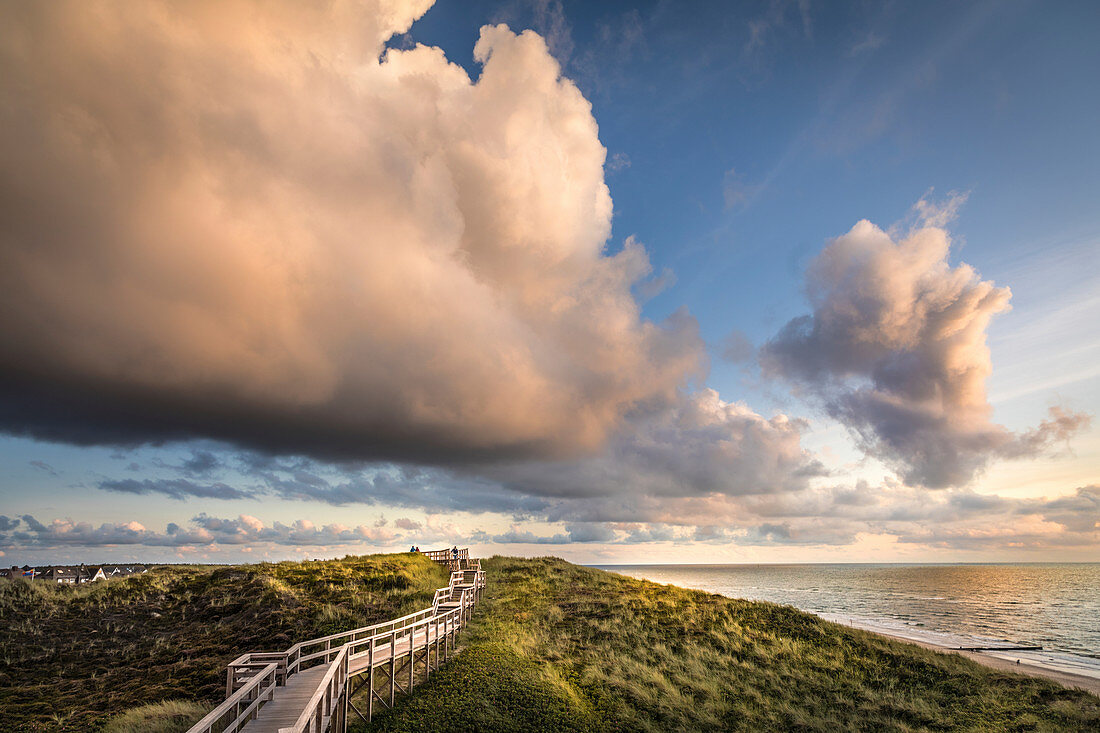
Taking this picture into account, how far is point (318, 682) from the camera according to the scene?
12.8 metres

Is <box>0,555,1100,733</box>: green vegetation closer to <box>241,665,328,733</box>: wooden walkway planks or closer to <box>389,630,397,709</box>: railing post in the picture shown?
<box>389,630,397,709</box>: railing post

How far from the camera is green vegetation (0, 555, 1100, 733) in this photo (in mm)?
15688

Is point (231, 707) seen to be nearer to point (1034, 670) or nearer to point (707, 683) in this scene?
point (707, 683)

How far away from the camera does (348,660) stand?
43.9 ft

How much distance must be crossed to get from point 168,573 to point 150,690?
82.5 feet

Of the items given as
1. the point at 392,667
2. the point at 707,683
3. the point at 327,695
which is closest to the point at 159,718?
the point at 392,667

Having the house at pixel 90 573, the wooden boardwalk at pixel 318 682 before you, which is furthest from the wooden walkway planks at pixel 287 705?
the house at pixel 90 573

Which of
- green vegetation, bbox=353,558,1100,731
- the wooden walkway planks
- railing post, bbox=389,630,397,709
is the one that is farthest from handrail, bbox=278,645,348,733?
railing post, bbox=389,630,397,709

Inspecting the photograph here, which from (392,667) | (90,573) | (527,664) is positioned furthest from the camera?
(90,573)

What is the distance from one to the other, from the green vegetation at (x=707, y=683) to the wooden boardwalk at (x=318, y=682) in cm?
106

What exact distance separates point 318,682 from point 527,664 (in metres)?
8.11

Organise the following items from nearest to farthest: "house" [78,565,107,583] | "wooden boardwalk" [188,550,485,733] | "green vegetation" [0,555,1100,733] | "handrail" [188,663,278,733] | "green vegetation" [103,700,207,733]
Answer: "handrail" [188,663,278,733] < "wooden boardwalk" [188,550,485,733] < "green vegetation" [103,700,207,733] < "green vegetation" [0,555,1100,733] < "house" [78,565,107,583]

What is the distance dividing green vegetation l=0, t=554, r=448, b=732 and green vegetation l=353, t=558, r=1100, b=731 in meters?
6.89

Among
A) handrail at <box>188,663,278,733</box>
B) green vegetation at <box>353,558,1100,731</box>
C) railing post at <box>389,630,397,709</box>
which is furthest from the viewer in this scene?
green vegetation at <box>353,558,1100,731</box>
